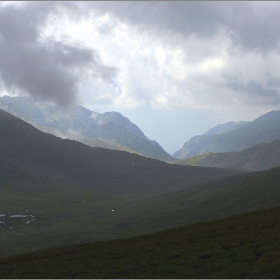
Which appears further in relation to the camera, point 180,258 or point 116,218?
point 116,218

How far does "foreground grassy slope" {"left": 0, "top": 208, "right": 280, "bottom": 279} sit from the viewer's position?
109 ft

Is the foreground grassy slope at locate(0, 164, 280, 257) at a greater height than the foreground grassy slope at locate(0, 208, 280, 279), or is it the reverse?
the foreground grassy slope at locate(0, 208, 280, 279)

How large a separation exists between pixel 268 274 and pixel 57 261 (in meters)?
25.4

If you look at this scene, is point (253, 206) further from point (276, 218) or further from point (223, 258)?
point (223, 258)

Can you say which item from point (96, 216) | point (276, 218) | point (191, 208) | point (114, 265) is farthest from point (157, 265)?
point (96, 216)

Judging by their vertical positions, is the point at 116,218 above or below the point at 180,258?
below

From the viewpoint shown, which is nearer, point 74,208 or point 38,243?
point 38,243

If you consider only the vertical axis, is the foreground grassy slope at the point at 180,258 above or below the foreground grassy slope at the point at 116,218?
above

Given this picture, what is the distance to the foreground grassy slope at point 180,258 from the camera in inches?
1313

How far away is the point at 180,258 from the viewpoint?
38500 millimetres

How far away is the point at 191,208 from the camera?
128 metres

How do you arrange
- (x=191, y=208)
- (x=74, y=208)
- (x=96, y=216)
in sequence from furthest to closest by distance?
1. (x=74, y=208)
2. (x=96, y=216)
3. (x=191, y=208)

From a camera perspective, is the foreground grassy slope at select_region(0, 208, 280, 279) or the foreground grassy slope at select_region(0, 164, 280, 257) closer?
the foreground grassy slope at select_region(0, 208, 280, 279)

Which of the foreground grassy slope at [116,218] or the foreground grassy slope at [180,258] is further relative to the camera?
the foreground grassy slope at [116,218]
